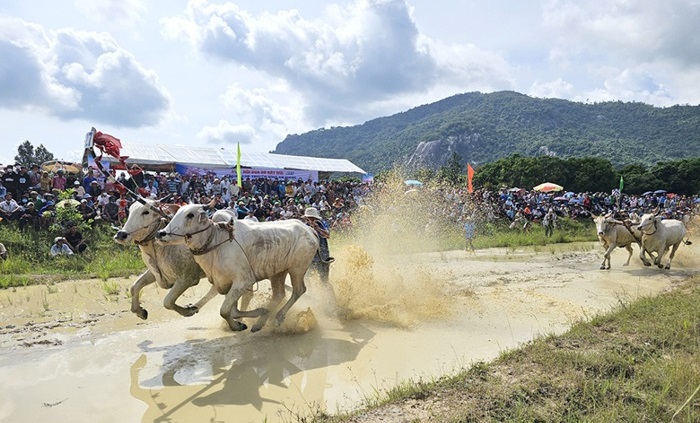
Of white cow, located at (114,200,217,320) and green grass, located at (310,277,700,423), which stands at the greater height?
white cow, located at (114,200,217,320)

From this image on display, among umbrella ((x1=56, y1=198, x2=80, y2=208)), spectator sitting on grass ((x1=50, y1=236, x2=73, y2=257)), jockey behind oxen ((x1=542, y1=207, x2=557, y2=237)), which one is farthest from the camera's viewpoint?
jockey behind oxen ((x1=542, y1=207, x2=557, y2=237))

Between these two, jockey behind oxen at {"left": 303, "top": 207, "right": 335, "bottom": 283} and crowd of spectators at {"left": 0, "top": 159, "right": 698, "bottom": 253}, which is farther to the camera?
crowd of spectators at {"left": 0, "top": 159, "right": 698, "bottom": 253}

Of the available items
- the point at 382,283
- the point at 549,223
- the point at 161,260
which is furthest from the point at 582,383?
the point at 549,223

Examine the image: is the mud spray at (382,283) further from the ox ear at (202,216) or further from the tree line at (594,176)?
the tree line at (594,176)

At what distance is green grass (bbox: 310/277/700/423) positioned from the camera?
149 inches

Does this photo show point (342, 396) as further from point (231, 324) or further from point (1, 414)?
point (1, 414)

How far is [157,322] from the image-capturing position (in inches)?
292

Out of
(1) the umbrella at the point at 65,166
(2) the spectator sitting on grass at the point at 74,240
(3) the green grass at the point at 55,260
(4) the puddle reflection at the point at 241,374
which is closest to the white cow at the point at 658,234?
(4) the puddle reflection at the point at 241,374

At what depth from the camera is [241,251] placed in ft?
20.1

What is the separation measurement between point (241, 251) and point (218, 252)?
11.8 inches

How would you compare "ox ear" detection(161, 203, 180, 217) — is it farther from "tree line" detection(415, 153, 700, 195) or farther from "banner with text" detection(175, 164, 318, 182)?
"tree line" detection(415, 153, 700, 195)

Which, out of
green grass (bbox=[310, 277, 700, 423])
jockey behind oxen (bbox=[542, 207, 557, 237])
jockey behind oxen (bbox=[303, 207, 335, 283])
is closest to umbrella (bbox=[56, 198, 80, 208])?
jockey behind oxen (bbox=[303, 207, 335, 283])

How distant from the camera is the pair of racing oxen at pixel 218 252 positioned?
5.77m

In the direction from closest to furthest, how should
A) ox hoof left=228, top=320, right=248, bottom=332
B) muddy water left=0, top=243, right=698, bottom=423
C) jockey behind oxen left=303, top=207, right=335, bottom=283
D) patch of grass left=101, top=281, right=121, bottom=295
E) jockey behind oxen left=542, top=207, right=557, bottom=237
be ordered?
muddy water left=0, top=243, right=698, bottom=423
ox hoof left=228, top=320, right=248, bottom=332
jockey behind oxen left=303, top=207, right=335, bottom=283
patch of grass left=101, top=281, right=121, bottom=295
jockey behind oxen left=542, top=207, right=557, bottom=237
